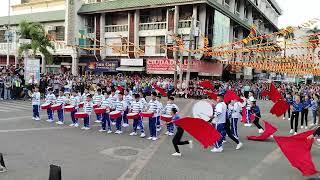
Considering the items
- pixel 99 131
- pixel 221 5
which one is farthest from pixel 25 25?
pixel 99 131

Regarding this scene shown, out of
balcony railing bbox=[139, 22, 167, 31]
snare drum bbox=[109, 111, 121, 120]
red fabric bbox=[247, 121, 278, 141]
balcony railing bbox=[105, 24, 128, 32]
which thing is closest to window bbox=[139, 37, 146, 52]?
balcony railing bbox=[139, 22, 167, 31]

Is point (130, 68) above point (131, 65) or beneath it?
beneath

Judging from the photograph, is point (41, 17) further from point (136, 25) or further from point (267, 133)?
point (267, 133)

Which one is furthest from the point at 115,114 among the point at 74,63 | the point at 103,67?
the point at 74,63

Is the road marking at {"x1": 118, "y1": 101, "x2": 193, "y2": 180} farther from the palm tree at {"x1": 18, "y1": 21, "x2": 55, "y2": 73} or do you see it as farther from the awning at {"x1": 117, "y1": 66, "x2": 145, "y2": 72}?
the palm tree at {"x1": 18, "y1": 21, "x2": 55, "y2": 73}

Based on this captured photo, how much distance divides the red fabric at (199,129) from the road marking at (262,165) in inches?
52.1

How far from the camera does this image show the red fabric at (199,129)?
406 inches

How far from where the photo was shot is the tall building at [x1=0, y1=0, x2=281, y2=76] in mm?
38188

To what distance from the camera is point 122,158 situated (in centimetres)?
1046

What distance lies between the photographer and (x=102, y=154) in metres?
10.9

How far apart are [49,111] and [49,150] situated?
20.0 ft

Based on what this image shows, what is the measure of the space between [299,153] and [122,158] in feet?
14.4

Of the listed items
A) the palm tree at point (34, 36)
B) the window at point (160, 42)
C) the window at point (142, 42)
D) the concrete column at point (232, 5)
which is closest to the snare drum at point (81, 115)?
the window at point (160, 42)

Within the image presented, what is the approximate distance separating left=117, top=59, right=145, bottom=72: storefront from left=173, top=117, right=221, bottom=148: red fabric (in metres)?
30.4
